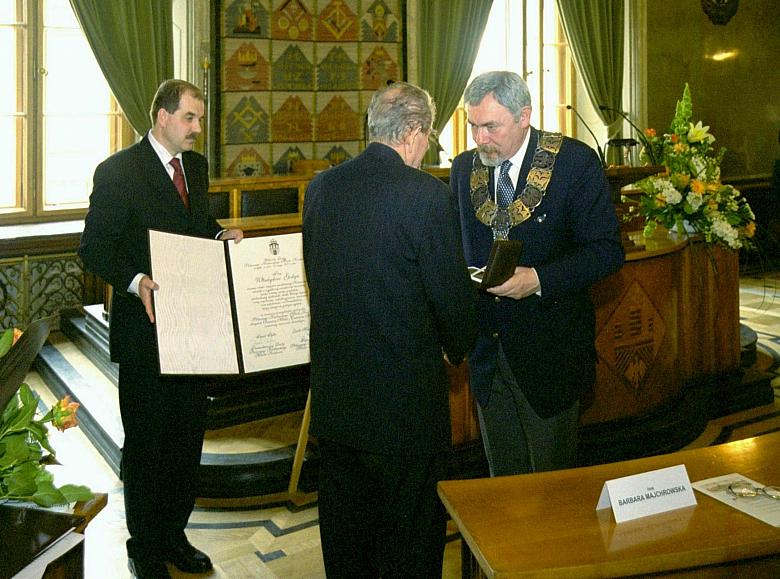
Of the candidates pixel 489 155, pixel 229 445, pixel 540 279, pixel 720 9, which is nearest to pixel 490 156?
Result: pixel 489 155

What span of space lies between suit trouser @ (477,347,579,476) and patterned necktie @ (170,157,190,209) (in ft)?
4.13

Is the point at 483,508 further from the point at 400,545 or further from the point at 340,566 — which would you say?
the point at 340,566

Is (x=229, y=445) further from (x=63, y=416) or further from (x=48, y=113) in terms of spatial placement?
(x=48, y=113)

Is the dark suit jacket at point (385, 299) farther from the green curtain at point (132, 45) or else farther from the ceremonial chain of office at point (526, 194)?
the green curtain at point (132, 45)

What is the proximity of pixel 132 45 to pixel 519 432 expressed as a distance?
542 centimetres

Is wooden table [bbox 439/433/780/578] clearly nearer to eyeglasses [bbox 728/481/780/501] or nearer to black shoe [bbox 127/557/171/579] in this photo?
eyeglasses [bbox 728/481/780/501]

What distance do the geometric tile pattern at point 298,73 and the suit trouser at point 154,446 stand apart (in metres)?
4.77

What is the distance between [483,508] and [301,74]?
21.4 feet

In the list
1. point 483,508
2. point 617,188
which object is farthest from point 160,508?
point 617,188

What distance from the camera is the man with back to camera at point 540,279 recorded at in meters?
2.56

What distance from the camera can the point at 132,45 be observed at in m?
7.02

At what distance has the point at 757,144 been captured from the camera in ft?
34.4

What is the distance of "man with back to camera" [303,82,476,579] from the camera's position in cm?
217

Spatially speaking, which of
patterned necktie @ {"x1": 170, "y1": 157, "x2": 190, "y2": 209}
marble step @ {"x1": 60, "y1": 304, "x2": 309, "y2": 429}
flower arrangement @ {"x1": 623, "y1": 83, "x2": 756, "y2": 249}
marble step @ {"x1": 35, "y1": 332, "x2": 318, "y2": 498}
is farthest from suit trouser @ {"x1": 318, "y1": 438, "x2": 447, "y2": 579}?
flower arrangement @ {"x1": 623, "y1": 83, "x2": 756, "y2": 249}
